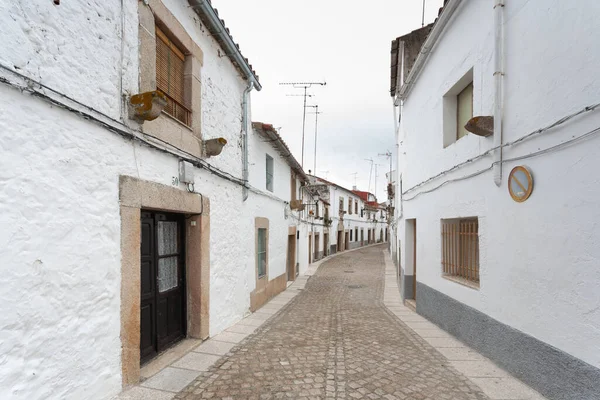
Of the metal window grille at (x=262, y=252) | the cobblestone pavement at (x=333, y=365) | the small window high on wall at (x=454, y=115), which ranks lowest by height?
the cobblestone pavement at (x=333, y=365)

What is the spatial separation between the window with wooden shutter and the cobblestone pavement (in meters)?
3.42

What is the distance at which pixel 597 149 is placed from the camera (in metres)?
2.95

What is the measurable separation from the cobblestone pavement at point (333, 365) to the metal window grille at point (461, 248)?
133 cm

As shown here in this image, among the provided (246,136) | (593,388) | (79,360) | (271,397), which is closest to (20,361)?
(79,360)

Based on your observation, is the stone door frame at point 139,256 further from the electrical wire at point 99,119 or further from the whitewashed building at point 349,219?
the whitewashed building at point 349,219

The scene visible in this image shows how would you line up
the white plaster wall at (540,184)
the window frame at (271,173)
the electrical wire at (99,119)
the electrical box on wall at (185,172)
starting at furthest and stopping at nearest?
the window frame at (271,173)
the electrical box on wall at (185,172)
the white plaster wall at (540,184)
the electrical wire at (99,119)

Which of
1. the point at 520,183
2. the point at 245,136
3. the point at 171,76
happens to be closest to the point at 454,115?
the point at 520,183

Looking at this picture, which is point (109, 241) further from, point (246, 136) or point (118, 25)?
point (246, 136)

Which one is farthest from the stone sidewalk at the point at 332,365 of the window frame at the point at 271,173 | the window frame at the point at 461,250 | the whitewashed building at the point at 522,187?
the window frame at the point at 271,173

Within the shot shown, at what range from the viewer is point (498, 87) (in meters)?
4.30

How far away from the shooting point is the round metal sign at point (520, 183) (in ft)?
12.3

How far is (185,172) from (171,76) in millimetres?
1325

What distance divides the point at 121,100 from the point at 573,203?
4469mm

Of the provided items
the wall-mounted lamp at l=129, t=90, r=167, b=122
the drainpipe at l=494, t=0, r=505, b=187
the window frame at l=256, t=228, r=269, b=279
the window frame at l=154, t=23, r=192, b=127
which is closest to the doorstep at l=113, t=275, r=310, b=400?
the window frame at l=256, t=228, r=269, b=279
